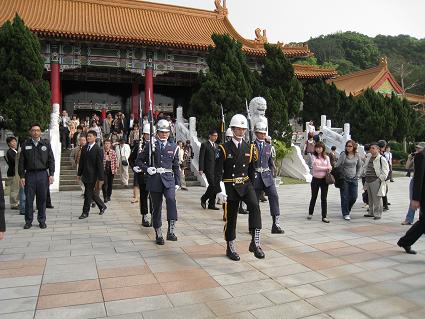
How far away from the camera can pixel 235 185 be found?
4.89 meters

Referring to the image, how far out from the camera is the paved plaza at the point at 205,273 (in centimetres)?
342

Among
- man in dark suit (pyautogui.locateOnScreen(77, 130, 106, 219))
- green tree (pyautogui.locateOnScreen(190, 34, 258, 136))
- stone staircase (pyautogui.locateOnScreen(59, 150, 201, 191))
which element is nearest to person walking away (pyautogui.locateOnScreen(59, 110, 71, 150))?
stone staircase (pyautogui.locateOnScreen(59, 150, 201, 191))

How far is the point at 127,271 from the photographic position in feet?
14.4

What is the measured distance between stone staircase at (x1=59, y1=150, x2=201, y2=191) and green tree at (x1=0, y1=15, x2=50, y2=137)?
135 centimetres

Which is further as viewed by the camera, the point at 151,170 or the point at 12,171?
the point at 12,171

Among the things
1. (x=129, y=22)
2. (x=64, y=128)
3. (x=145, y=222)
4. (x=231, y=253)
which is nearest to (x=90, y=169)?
(x=145, y=222)

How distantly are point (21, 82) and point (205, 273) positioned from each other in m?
10.6

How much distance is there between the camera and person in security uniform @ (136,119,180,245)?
563cm

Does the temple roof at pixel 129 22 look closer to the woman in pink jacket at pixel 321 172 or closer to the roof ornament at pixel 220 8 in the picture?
the roof ornament at pixel 220 8

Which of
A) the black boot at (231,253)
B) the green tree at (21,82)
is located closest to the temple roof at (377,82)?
the green tree at (21,82)

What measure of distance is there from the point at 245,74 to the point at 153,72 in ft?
16.6

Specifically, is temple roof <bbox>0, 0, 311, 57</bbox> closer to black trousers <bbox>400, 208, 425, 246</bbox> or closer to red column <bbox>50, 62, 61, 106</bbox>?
red column <bbox>50, 62, 61, 106</bbox>

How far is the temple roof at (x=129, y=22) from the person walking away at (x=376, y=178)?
1191cm

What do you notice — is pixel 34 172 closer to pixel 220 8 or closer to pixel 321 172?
pixel 321 172
